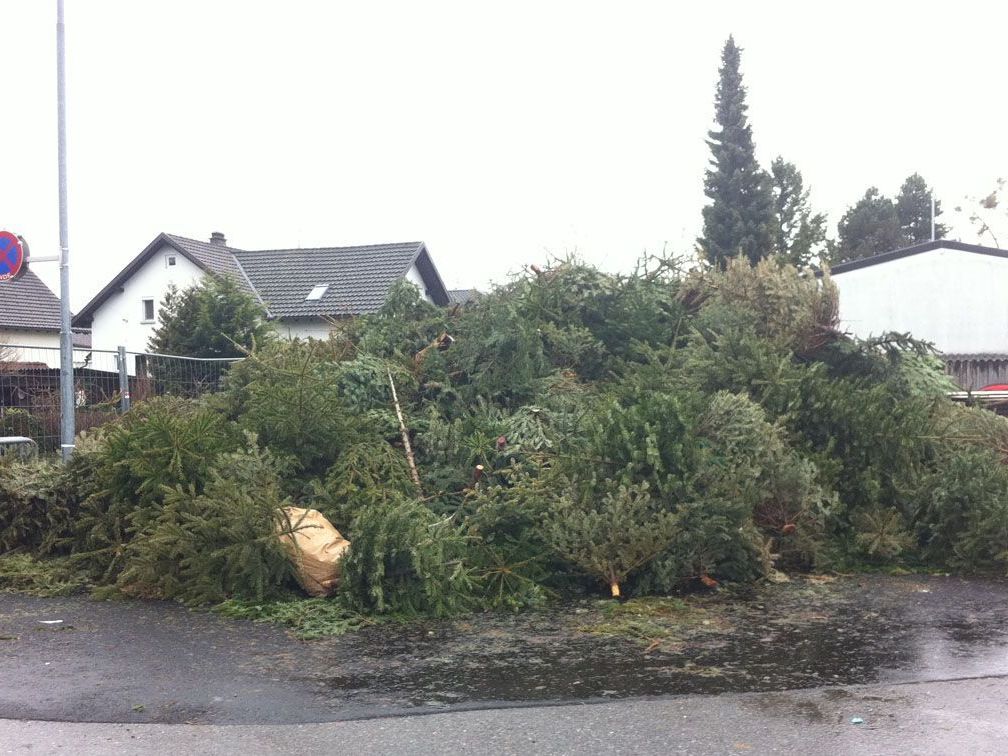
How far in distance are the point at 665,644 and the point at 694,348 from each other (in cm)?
478

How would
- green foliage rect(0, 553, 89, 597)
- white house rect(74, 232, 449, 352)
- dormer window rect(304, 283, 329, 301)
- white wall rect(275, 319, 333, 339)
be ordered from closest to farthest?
green foliage rect(0, 553, 89, 597), white wall rect(275, 319, 333, 339), dormer window rect(304, 283, 329, 301), white house rect(74, 232, 449, 352)

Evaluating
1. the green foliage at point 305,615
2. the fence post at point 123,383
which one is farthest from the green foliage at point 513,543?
the fence post at point 123,383

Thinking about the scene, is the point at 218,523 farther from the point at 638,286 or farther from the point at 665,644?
the point at 638,286

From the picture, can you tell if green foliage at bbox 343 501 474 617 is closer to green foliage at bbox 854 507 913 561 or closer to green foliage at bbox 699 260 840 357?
green foliage at bbox 854 507 913 561

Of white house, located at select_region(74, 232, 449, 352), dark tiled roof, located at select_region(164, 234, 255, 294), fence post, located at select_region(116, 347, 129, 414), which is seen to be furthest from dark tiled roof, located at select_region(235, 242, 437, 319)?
fence post, located at select_region(116, 347, 129, 414)

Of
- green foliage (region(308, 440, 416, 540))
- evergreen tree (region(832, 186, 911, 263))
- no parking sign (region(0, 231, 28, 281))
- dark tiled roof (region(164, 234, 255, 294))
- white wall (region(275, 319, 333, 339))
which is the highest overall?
evergreen tree (region(832, 186, 911, 263))

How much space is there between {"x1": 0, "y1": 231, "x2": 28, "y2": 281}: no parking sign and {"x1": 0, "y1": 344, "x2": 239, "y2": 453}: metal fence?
102 cm

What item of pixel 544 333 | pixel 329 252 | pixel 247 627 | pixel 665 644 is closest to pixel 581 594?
pixel 665 644

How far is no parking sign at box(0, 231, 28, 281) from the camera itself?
32.5 feet

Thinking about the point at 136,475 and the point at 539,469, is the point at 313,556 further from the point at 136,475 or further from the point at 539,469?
the point at 539,469

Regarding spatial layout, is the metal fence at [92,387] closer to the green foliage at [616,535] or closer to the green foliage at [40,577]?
the green foliage at [40,577]

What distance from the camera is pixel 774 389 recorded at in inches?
368

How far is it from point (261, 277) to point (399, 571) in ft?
92.0

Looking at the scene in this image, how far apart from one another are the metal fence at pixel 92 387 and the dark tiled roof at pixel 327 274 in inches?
632
